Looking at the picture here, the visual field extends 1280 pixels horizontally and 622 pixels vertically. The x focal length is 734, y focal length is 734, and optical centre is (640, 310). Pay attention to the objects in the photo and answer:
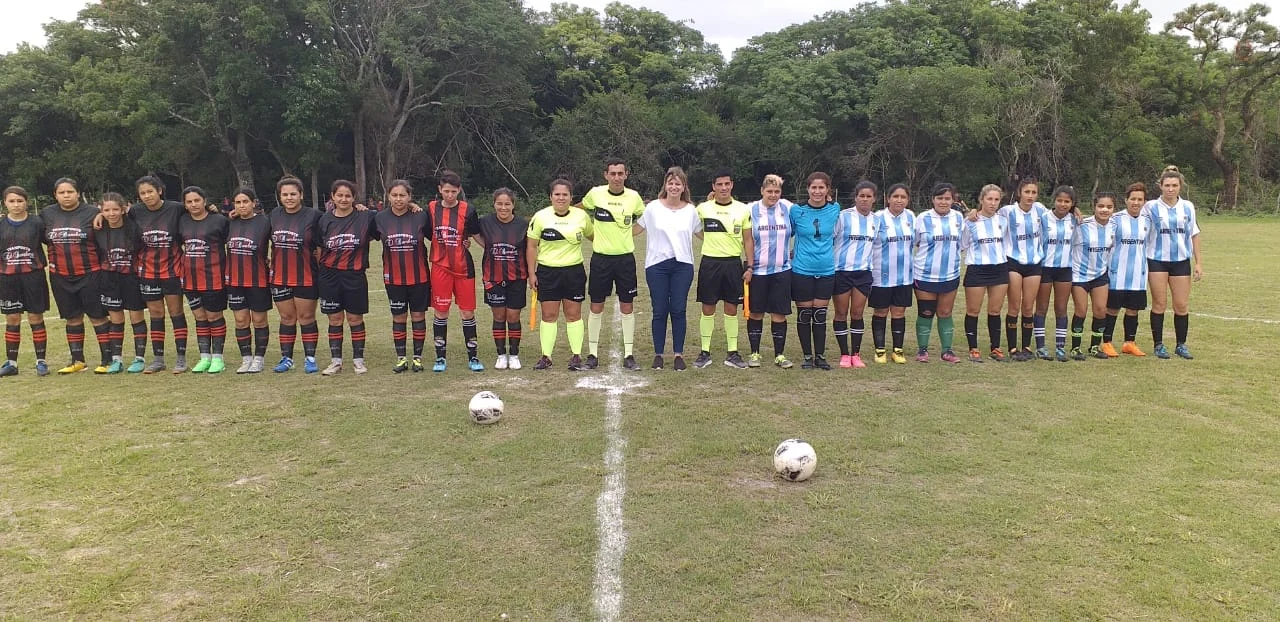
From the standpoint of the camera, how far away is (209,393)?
641 cm

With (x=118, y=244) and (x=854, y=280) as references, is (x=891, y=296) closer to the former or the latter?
(x=854, y=280)

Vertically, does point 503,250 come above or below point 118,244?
below

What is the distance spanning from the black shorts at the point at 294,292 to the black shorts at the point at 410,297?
69 centimetres

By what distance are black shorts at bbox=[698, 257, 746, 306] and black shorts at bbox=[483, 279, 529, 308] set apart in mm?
1731

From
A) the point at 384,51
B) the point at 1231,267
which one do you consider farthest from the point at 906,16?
the point at 1231,267

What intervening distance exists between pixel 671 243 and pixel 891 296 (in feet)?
7.25

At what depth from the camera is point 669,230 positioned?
6.82 meters

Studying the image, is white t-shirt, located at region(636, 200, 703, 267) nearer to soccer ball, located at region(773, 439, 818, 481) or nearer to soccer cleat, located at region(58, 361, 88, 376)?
soccer ball, located at region(773, 439, 818, 481)

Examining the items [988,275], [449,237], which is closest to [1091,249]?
[988,275]

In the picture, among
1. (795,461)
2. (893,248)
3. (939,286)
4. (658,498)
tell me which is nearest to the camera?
(658,498)

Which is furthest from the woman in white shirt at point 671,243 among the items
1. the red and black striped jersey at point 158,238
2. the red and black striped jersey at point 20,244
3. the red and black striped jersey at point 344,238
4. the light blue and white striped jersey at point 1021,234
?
the red and black striped jersey at point 20,244

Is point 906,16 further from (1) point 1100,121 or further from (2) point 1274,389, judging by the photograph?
(2) point 1274,389

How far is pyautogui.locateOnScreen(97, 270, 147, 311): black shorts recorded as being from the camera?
7.01 m

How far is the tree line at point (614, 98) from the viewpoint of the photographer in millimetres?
33281
